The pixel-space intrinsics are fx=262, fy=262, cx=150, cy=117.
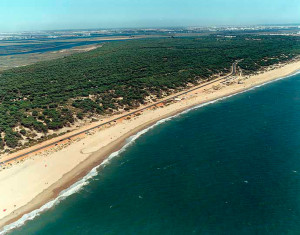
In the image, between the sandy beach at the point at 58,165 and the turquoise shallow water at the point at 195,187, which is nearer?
the turquoise shallow water at the point at 195,187

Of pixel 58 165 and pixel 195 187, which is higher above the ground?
pixel 58 165

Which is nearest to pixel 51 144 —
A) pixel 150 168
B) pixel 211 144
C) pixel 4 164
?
pixel 4 164

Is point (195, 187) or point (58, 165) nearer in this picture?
point (195, 187)

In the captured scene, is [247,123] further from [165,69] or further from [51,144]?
[165,69]

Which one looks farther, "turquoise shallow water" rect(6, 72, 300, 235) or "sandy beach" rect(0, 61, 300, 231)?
"sandy beach" rect(0, 61, 300, 231)
